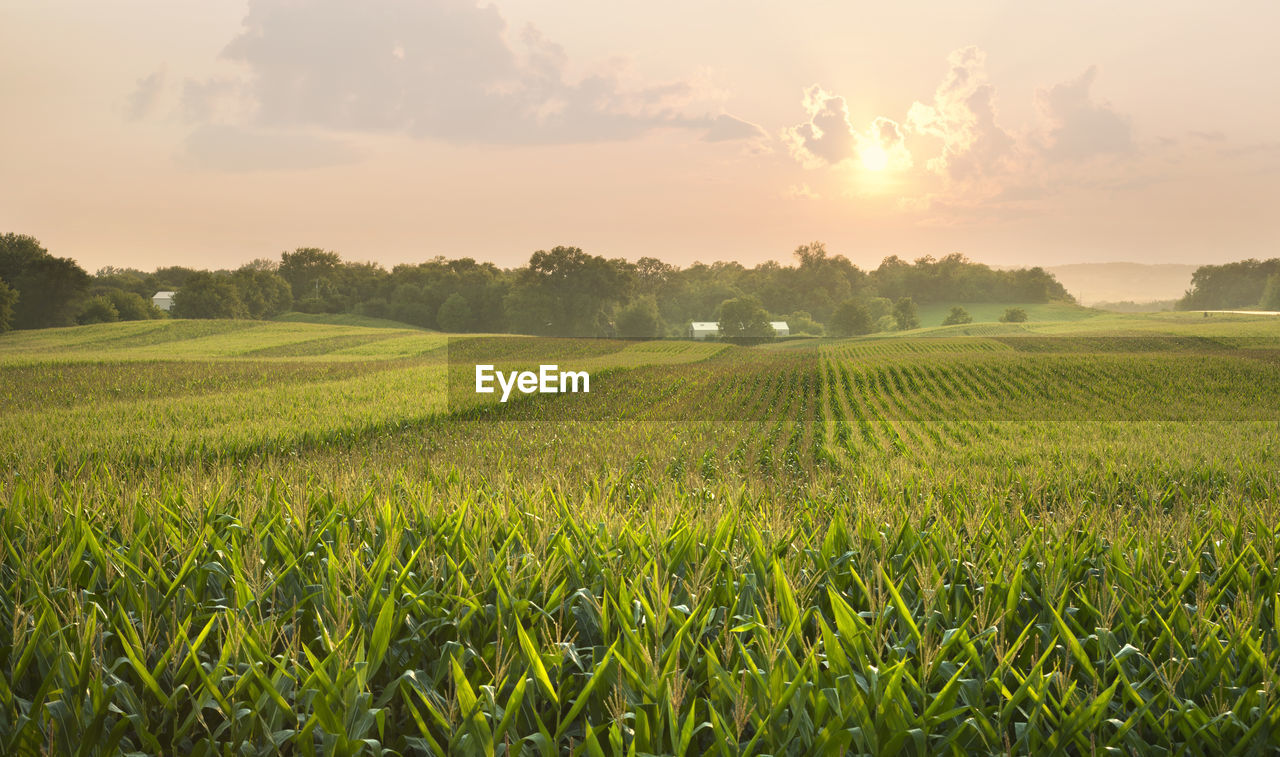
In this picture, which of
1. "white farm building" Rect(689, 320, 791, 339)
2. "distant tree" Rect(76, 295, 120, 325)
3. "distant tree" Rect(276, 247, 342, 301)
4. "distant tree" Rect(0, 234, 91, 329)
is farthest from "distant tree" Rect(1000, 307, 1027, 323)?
"distant tree" Rect(0, 234, 91, 329)

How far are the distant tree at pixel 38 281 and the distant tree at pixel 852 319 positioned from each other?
365 feet

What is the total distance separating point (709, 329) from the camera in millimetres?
120625

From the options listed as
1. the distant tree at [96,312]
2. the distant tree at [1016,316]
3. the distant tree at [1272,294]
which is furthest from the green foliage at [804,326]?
the distant tree at [96,312]

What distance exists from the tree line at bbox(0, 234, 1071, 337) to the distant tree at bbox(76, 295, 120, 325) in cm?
13

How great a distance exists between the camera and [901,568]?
3807 millimetres

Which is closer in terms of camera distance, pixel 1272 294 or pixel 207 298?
pixel 207 298

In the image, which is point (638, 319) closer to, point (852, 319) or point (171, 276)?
point (852, 319)

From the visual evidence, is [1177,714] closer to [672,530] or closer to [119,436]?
[672,530]

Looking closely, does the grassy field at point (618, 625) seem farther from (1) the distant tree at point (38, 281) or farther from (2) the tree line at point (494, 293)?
(1) the distant tree at point (38, 281)

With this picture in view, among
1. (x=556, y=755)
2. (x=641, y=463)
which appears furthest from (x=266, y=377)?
(x=556, y=755)

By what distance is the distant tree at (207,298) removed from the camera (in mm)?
90438

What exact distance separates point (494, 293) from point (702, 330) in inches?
1448

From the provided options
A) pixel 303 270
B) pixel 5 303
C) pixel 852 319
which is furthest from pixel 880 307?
pixel 5 303

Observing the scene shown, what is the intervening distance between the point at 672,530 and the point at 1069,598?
2.17 m
